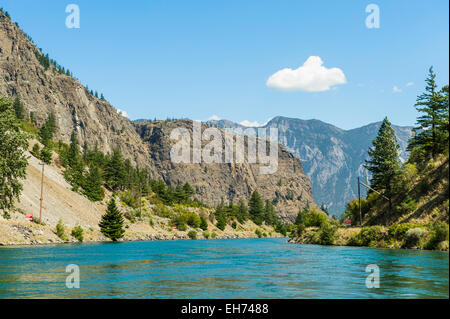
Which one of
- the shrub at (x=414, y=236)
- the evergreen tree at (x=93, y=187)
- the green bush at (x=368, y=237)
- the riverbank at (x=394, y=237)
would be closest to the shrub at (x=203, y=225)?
the evergreen tree at (x=93, y=187)

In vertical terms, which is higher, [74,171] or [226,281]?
[74,171]

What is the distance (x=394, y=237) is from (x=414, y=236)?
20.7 feet

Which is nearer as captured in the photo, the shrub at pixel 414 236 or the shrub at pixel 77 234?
the shrub at pixel 414 236

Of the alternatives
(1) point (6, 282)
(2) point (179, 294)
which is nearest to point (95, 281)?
(1) point (6, 282)

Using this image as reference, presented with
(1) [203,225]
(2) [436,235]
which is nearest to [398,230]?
(2) [436,235]

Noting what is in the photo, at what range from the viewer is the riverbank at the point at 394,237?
48844mm

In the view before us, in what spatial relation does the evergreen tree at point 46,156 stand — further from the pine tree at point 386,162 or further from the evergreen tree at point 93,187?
the pine tree at point 386,162

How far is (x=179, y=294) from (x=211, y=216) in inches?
6715

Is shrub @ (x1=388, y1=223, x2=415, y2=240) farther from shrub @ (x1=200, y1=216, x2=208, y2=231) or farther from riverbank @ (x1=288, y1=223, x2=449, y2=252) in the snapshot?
shrub @ (x1=200, y1=216, x2=208, y2=231)

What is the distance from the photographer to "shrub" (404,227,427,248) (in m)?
53.0

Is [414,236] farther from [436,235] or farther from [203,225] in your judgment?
[203,225]

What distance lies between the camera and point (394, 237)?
200ft

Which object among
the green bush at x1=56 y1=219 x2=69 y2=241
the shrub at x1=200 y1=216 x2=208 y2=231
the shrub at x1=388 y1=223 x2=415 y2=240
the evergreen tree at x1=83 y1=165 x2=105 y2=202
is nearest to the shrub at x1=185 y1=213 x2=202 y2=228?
the shrub at x1=200 y1=216 x2=208 y2=231

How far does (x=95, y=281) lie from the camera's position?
28781mm
